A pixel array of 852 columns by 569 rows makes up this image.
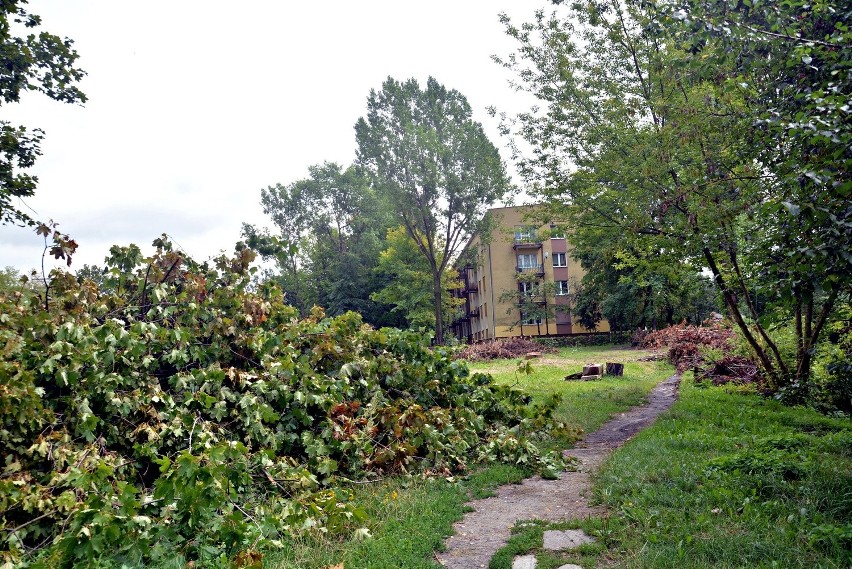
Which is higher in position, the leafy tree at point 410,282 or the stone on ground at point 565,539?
the leafy tree at point 410,282

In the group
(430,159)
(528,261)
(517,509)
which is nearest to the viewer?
(517,509)

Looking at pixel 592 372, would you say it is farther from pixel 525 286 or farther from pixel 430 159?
pixel 525 286

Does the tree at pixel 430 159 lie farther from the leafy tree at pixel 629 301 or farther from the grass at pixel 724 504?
the grass at pixel 724 504

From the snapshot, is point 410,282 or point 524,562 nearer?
point 524,562

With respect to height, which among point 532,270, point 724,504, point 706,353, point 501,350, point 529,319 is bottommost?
point 724,504

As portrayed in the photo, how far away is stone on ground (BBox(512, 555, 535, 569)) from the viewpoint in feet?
13.6

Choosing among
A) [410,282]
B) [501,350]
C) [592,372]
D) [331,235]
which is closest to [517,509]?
[592,372]

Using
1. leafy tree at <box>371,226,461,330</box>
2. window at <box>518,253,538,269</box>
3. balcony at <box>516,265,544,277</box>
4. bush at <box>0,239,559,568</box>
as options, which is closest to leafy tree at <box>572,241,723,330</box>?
balcony at <box>516,265,544,277</box>

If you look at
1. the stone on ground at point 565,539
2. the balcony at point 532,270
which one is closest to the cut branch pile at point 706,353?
the stone on ground at point 565,539

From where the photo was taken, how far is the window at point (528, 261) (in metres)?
48.1

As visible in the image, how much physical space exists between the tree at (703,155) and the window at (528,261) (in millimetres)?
34210

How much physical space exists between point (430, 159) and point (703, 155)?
23647 millimetres

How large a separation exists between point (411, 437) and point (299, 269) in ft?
176

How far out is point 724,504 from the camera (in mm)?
4777
